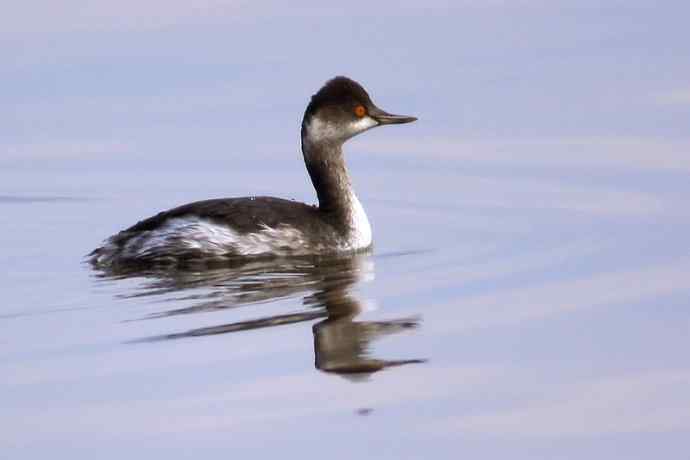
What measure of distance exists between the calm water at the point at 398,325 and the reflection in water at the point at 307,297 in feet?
0.06

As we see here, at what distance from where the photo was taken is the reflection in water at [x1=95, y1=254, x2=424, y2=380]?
8086mm

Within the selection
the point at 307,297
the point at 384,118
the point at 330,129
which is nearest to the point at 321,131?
the point at 330,129

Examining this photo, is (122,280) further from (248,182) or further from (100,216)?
(248,182)

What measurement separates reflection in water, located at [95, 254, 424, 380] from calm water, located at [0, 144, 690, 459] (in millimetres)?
19

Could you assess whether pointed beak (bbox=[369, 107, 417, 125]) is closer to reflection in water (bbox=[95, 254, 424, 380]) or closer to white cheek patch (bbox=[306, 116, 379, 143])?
white cheek patch (bbox=[306, 116, 379, 143])

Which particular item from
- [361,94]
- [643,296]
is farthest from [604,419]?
[361,94]

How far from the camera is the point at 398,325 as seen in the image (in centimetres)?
852

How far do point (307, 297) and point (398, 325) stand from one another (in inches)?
39.4

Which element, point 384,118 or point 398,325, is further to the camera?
point 384,118

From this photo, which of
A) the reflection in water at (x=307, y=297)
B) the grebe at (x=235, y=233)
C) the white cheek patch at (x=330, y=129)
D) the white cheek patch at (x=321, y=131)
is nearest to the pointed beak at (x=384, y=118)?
the white cheek patch at (x=330, y=129)

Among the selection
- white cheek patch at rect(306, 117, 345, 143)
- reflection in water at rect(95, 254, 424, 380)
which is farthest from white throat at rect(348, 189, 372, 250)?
white cheek patch at rect(306, 117, 345, 143)

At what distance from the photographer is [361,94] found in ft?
37.7

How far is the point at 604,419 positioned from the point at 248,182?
6.63 meters

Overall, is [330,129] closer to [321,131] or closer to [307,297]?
[321,131]
